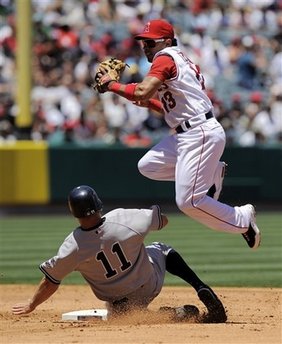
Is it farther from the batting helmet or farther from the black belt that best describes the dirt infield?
the black belt

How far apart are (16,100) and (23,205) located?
1.88 metres

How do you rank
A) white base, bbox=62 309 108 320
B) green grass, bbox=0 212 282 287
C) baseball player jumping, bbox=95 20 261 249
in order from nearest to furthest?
white base, bbox=62 309 108 320 → baseball player jumping, bbox=95 20 261 249 → green grass, bbox=0 212 282 287

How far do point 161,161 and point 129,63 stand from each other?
36.8ft

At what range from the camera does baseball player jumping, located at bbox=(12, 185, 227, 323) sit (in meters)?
6.16

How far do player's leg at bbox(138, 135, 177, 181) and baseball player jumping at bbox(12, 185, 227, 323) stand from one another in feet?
2.34

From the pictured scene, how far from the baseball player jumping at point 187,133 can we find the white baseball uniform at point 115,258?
55cm

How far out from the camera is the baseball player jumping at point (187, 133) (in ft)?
22.4

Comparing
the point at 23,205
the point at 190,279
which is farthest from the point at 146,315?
the point at 23,205

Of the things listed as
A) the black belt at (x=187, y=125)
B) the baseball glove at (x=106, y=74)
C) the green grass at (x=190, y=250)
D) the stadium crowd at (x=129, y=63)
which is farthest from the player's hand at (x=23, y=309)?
the stadium crowd at (x=129, y=63)

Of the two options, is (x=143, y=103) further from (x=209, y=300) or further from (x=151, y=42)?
(x=209, y=300)

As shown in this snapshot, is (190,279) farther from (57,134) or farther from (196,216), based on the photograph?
(57,134)

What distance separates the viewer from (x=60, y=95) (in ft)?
57.1

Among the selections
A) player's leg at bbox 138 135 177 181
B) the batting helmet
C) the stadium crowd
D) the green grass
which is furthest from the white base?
the stadium crowd

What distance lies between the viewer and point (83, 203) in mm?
6074
